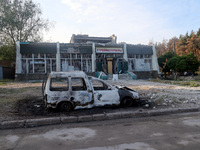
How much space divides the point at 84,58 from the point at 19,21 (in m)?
12.6

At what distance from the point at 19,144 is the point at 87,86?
2.97m

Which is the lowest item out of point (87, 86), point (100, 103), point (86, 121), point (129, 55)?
point (86, 121)

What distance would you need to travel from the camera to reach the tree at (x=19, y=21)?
22.5m

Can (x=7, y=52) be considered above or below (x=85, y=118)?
above

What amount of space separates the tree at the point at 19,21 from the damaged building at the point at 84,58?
18.5ft

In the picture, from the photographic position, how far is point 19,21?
77.0ft

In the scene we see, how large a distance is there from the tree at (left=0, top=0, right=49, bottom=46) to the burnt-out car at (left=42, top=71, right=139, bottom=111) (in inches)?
893

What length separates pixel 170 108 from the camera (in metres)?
5.45

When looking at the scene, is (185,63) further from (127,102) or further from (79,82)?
(79,82)

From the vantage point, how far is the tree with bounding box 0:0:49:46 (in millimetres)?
22531

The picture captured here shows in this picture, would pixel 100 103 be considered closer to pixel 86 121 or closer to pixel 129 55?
pixel 86 121

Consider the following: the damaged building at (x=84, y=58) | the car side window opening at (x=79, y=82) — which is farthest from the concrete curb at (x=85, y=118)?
the damaged building at (x=84, y=58)

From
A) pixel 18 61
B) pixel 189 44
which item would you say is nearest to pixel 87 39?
pixel 18 61

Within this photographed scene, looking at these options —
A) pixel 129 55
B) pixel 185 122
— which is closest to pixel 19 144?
pixel 185 122
